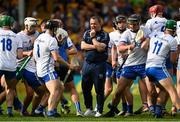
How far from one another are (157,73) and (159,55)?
0.43 metres

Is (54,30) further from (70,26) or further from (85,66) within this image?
(70,26)

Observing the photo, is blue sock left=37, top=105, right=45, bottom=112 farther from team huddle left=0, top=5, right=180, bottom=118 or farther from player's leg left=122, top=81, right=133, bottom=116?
player's leg left=122, top=81, right=133, bottom=116

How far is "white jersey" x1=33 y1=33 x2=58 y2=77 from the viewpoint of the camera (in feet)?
64.2

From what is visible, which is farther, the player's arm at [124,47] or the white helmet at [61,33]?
the white helmet at [61,33]

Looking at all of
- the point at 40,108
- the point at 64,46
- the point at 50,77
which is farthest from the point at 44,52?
the point at 40,108

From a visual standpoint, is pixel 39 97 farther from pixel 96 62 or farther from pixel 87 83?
pixel 96 62

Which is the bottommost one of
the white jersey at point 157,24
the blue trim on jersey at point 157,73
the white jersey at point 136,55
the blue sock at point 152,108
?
the blue sock at point 152,108

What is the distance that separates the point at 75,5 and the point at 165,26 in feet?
48.6

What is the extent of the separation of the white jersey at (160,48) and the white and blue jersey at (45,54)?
215 cm

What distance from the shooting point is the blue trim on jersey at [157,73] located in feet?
63.3

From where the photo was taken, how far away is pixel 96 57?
20250 millimetres

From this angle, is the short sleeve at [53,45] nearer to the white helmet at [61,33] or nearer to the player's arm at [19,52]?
the player's arm at [19,52]

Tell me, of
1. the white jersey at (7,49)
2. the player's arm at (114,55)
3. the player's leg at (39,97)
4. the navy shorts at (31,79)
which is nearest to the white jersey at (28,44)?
the navy shorts at (31,79)

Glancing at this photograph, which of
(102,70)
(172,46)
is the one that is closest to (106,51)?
(102,70)
